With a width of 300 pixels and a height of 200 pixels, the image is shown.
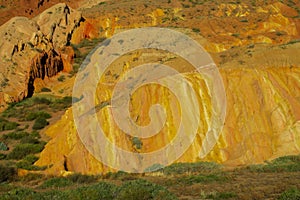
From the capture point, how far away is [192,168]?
76.5 ft

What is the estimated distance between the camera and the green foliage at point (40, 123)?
126 ft

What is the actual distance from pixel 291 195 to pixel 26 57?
136 feet

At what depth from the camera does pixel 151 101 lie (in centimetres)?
2825

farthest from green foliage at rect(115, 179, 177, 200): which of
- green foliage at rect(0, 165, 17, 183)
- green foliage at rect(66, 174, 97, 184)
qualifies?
green foliage at rect(0, 165, 17, 183)

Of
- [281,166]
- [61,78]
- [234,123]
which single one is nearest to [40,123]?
[61,78]

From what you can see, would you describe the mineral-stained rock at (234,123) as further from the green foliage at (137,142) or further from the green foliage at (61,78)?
the green foliage at (61,78)

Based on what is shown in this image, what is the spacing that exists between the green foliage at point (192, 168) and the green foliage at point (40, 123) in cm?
1708

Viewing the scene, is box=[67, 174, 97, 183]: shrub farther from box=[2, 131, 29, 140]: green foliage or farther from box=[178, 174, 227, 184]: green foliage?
box=[2, 131, 29, 140]: green foliage

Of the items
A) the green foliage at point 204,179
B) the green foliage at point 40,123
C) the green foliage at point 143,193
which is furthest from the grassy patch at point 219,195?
the green foliage at point 40,123

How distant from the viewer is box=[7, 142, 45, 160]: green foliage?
3154 cm

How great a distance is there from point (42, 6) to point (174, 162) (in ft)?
247

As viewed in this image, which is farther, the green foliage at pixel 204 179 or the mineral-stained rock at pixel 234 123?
the mineral-stained rock at pixel 234 123

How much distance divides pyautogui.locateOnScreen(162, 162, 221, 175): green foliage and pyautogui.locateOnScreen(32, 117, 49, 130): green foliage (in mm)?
17082

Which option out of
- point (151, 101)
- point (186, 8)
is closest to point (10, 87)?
point (151, 101)
